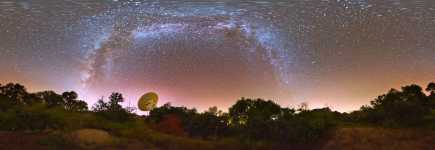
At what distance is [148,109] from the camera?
33469 mm

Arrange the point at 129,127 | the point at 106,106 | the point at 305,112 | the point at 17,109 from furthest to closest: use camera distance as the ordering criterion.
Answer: the point at 106,106 → the point at 305,112 → the point at 129,127 → the point at 17,109

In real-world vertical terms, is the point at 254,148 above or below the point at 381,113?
below

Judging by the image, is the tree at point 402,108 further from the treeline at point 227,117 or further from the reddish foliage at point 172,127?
the reddish foliage at point 172,127

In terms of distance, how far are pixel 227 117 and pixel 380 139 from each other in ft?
33.4

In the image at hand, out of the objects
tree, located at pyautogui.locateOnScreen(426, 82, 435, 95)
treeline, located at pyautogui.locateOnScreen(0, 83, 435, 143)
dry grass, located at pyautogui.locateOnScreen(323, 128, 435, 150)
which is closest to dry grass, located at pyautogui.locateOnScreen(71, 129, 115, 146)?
treeline, located at pyautogui.locateOnScreen(0, 83, 435, 143)

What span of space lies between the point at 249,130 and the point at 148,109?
41.3ft

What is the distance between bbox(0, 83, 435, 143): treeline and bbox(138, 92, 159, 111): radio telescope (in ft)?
3.14

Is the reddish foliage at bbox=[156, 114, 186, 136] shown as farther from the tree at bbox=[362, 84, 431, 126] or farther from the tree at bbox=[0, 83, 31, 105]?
the tree at bbox=[362, 84, 431, 126]

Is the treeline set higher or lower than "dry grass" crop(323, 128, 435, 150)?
higher

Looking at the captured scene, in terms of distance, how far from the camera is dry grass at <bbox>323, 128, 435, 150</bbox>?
19125 mm

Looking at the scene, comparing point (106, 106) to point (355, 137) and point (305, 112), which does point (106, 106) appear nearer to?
point (305, 112)

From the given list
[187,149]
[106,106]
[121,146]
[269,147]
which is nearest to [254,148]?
[269,147]

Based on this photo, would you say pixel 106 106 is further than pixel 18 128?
Yes

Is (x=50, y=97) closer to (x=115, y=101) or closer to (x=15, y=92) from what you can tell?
(x=15, y=92)
